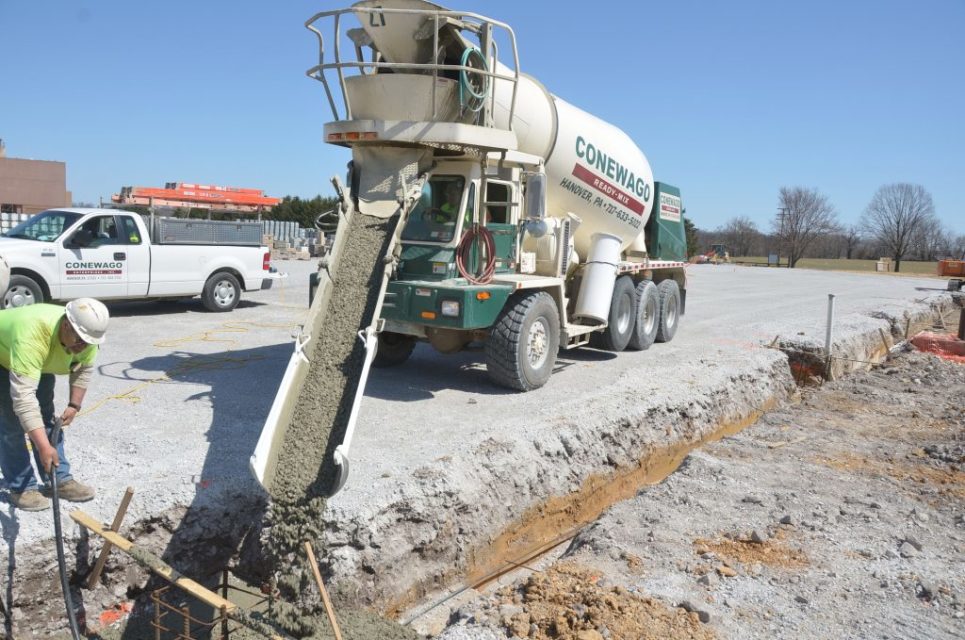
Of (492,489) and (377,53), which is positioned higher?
(377,53)

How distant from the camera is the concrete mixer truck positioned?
22.6 ft

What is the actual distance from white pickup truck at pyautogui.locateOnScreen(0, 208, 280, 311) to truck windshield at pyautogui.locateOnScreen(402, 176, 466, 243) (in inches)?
260

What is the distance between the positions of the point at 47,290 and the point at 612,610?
10668 millimetres

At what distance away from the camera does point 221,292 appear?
13586mm

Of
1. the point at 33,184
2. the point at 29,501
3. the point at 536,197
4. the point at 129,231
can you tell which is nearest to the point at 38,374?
the point at 29,501

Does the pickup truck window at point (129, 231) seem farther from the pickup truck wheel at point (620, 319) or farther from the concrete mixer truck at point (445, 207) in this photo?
the pickup truck wheel at point (620, 319)

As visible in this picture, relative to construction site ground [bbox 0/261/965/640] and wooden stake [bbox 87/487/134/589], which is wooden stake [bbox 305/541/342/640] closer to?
construction site ground [bbox 0/261/965/640]

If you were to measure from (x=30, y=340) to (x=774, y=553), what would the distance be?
5270 millimetres

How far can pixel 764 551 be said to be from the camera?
17.5 ft

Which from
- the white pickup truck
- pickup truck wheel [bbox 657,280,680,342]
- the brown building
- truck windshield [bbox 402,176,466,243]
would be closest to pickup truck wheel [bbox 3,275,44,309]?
the white pickup truck

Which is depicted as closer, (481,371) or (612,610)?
(612,610)

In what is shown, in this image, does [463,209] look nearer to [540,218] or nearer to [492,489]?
[540,218]

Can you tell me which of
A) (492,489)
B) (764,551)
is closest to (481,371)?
(492,489)

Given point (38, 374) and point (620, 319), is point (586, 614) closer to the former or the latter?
point (38, 374)
